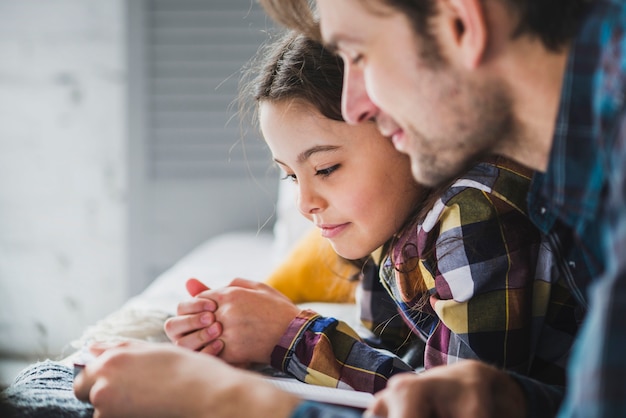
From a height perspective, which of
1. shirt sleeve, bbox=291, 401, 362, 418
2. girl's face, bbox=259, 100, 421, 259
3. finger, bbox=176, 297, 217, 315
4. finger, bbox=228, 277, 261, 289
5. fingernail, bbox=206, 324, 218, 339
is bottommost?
fingernail, bbox=206, 324, 218, 339

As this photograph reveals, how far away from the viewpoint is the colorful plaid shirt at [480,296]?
3.40ft

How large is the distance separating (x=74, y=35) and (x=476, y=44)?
8.86 feet

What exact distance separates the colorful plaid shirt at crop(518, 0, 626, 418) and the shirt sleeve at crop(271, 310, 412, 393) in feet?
0.96

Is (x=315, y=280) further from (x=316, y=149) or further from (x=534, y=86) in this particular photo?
(x=534, y=86)

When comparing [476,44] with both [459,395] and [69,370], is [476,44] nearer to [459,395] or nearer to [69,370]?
[459,395]

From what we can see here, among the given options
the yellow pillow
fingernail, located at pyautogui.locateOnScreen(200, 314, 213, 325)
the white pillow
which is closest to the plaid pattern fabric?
fingernail, located at pyautogui.locateOnScreen(200, 314, 213, 325)

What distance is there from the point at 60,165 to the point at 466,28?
107 inches

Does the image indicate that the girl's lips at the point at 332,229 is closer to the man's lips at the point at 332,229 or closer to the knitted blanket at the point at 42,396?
the man's lips at the point at 332,229

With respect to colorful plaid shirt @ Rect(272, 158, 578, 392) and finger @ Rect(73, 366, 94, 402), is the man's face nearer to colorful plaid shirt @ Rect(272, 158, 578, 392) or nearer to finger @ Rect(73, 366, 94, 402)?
colorful plaid shirt @ Rect(272, 158, 578, 392)

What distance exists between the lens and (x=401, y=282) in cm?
120

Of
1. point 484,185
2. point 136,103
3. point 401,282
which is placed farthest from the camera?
point 136,103

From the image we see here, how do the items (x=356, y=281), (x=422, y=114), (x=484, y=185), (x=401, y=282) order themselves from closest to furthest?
(x=422, y=114)
(x=484, y=185)
(x=401, y=282)
(x=356, y=281)

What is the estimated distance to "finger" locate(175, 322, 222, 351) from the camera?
121 cm

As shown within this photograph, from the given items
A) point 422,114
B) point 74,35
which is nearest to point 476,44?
point 422,114
